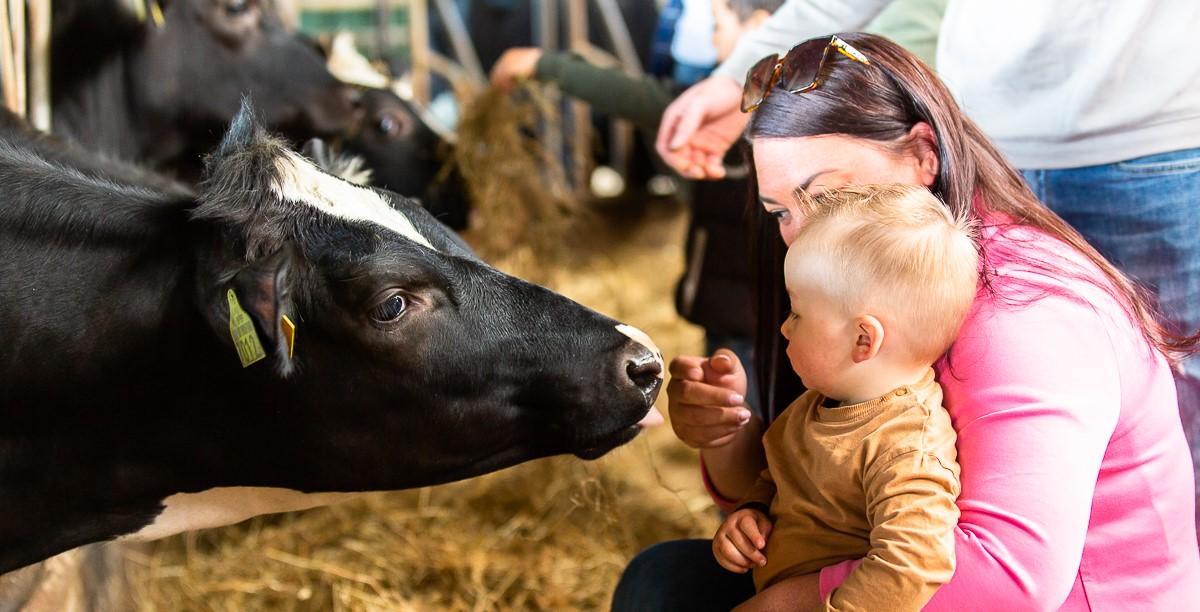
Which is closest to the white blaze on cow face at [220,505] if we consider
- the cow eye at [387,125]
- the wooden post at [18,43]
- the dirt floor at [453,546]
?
Answer: the dirt floor at [453,546]

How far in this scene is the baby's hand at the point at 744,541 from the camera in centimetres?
163

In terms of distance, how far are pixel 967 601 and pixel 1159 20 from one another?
1.15 meters

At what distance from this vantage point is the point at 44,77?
10.8ft

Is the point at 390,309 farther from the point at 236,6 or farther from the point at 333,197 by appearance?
the point at 236,6

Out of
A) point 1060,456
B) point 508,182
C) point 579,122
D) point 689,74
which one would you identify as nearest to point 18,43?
point 689,74

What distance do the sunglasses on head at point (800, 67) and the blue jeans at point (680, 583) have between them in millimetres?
805

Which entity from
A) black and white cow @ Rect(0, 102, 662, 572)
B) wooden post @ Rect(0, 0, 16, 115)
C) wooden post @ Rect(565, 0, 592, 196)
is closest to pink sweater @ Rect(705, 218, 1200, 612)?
black and white cow @ Rect(0, 102, 662, 572)

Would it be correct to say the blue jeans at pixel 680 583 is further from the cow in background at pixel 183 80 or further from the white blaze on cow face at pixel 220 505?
the cow in background at pixel 183 80

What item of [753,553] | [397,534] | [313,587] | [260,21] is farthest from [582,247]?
[753,553]

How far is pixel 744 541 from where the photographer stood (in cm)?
165

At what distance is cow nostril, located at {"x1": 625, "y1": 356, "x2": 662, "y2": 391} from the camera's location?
177cm

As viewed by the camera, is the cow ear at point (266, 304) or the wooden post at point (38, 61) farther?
the wooden post at point (38, 61)

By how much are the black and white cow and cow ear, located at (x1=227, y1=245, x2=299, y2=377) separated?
0.02m

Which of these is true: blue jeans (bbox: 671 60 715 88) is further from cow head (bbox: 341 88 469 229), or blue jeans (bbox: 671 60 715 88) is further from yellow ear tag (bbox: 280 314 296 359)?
yellow ear tag (bbox: 280 314 296 359)
